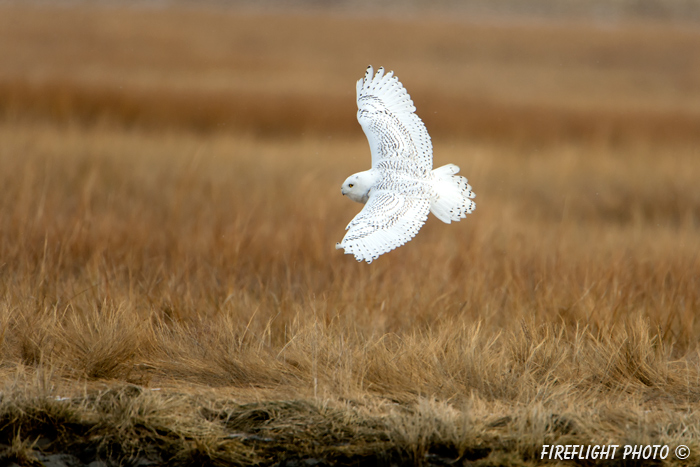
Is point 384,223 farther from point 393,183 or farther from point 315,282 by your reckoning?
point 315,282

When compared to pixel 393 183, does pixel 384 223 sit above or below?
below

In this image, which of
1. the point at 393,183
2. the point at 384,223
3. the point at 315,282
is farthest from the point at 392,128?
the point at 315,282

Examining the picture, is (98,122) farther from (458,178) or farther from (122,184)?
(458,178)

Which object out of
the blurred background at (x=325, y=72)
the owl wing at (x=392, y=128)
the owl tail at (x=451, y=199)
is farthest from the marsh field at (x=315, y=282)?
the owl wing at (x=392, y=128)

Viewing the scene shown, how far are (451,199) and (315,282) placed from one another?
2311 mm

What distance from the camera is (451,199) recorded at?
324cm

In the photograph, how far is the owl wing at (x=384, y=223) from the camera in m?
2.73

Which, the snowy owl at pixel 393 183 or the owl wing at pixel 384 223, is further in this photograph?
the snowy owl at pixel 393 183

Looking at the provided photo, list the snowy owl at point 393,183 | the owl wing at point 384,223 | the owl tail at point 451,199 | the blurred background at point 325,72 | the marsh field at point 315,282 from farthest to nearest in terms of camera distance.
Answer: the blurred background at point 325,72 → the marsh field at point 315,282 → the owl tail at point 451,199 → the snowy owl at point 393,183 → the owl wing at point 384,223

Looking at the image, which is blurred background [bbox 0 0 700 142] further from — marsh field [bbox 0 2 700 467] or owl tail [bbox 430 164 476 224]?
owl tail [bbox 430 164 476 224]

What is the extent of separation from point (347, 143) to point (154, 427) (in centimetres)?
744

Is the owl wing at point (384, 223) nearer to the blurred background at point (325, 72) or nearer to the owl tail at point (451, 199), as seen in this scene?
the owl tail at point (451, 199)

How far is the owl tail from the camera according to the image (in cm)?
318

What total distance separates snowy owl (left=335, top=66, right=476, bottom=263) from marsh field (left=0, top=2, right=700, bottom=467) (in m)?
0.92
